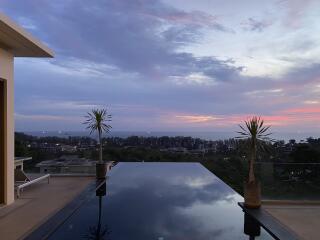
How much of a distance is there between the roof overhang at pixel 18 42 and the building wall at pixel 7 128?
0.70 ft

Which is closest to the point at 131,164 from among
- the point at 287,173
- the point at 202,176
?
the point at 202,176

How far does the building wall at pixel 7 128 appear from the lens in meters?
6.53

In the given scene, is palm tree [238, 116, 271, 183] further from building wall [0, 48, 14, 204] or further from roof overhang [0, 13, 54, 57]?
building wall [0, 48, 14, 204]

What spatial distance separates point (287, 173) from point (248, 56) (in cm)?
497

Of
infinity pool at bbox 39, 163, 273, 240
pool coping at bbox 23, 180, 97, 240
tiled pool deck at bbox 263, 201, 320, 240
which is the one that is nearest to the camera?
pool coping at bbox 23, 180, 97, 240

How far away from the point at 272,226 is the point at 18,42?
16.2ft

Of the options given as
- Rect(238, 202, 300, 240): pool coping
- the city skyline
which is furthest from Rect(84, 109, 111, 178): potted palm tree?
Rect(238, 202, 300, 240): pool coping

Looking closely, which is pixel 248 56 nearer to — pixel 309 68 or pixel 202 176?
pixel 309 68

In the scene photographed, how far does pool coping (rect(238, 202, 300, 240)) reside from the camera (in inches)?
165

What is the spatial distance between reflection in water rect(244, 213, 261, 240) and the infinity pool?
6 centimetres

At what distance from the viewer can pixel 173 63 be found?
13625 millimetres

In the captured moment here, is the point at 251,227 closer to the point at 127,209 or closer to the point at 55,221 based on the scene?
the point at 127,209

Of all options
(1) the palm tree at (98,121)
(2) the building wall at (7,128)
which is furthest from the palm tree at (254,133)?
(1) the palm tree at (98,121)

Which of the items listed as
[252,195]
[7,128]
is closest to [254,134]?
[252,195]
